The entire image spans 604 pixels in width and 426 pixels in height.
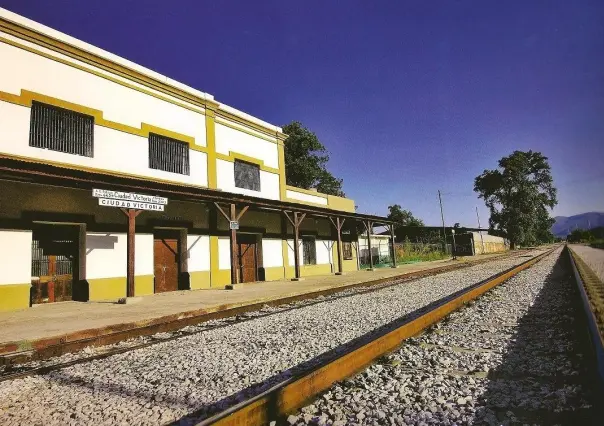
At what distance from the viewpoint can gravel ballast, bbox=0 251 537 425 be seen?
262cm

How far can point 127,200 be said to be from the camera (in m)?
9.10

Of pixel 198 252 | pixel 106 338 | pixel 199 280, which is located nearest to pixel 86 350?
pixel 106 338

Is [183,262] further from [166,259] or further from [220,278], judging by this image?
[220,278]

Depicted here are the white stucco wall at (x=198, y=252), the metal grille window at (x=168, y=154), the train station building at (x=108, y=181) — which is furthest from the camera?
the white stucco wall at (x=198, y=252)

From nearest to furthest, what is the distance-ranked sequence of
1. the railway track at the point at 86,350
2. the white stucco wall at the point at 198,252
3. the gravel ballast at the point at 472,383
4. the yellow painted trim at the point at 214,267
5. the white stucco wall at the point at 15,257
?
the gravel ballast at the point at 472,383 → the railway track at the point at 86,350 → the white stucco wall at the point at 15,257 → the white stucco wall at the point at 198,252 → the yellow painted trim at the point at 214,267

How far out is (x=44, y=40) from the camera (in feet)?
34.3

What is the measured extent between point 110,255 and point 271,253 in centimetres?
776

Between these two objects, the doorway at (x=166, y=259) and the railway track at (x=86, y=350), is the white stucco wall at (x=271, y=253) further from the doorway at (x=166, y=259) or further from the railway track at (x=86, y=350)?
the railway track at (x=86, y=350)

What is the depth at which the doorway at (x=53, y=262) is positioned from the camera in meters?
9.50

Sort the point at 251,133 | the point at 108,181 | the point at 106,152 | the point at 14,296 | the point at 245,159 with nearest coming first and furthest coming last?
1. the point at 14,296
2. the point at 108,181
3. the point at 106,152
4. the point at 245,159
5. the point at 251,133

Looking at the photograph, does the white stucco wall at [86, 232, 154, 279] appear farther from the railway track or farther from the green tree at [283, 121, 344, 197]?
the green tree at [283, 121, 344, 197]

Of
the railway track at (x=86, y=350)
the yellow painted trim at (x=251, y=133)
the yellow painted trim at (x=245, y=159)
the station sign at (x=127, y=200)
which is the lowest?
the railway track at (x=86, y=350)

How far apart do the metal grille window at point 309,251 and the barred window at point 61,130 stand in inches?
445

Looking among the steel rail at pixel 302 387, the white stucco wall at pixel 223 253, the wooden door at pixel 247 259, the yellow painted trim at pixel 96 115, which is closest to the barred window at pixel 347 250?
the wooden door at pixel 247 259
